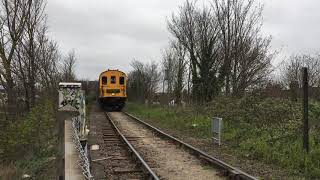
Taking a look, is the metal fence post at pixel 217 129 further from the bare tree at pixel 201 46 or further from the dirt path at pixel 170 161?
the bare tree at pixel 201 46

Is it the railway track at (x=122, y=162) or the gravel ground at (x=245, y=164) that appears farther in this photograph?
the railway track at (x=122, y=162)

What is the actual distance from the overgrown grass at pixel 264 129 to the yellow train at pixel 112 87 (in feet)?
48.8

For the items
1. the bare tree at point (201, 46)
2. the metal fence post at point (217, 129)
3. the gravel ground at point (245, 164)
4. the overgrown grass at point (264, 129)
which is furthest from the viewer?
the bare tree at point (201, 46)

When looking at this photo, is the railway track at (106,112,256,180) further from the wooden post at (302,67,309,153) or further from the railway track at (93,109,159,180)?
the wooden post at (302,67,309,153)

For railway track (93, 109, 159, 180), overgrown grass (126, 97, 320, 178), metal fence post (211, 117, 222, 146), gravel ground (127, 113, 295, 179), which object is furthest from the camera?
metal fence post (211, 117, 222, 146)

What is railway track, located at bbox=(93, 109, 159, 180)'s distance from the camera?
9.87m

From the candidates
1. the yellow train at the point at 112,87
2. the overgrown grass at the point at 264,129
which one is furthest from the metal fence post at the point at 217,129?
the yellow train at the point at 112,87

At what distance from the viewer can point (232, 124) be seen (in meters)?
18.0

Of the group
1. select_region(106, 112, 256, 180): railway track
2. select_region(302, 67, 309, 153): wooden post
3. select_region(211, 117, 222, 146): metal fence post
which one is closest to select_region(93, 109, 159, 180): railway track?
select_region(106, 112, 256, 180): railway track

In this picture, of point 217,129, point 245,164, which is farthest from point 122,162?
point 217,129

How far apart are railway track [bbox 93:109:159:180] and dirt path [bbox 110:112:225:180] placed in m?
0.31

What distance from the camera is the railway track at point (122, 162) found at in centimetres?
987

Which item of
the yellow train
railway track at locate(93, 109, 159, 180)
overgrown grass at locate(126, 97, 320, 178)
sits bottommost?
railway track at locate(93, 109, 159, 180)

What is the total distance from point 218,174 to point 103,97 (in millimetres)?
28924
